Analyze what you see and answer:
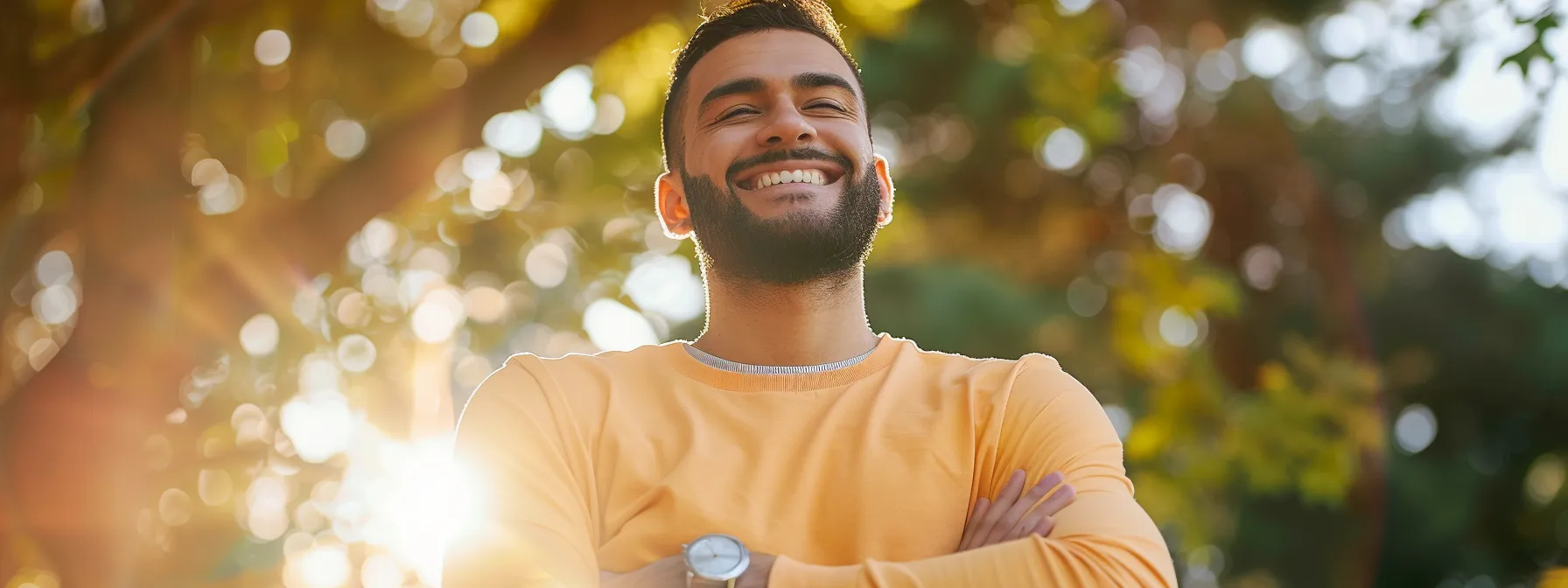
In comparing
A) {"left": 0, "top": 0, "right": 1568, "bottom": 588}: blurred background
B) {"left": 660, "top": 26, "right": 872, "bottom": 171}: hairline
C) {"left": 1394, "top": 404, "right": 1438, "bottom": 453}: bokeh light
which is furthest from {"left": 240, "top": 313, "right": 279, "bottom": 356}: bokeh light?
{"left": 1394, "top": 404, "right": 1438, "bottom": 453}: bokeh light

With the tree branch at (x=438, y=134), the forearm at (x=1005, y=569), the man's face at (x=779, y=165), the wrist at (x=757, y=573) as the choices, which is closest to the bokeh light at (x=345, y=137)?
the tree branch at (x=438, y=134)

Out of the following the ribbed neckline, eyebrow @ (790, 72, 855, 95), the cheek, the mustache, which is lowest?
the ribbed neckline

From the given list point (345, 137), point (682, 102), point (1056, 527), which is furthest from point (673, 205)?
point (345, 137)

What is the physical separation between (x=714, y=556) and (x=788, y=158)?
883 millimetres

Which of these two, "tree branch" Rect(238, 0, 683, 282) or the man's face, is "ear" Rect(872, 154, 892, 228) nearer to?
the man's face

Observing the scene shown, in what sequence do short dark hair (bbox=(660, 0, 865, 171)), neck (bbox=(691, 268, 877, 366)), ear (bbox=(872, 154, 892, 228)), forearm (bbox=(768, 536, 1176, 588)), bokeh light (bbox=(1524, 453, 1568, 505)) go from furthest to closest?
bokeh light (bbox=(1524, 453, 1568, 505))
short dark hair (bbox=(660, 0, 865, 171))
ear (bbox=(872, 154, 892, 228))
neck (bbox=(691, 268, 877, 366))
forearm (bbox=(768, 536, 1176, 588))

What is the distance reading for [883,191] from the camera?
3.31 meters

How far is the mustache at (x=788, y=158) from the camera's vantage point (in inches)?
117

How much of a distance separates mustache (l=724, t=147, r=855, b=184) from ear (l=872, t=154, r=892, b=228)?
0.16m

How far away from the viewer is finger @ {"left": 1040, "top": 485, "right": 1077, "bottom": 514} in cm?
277

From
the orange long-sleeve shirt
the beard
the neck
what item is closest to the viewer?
the orange long-sleeve shirt

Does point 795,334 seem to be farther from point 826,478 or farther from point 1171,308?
point 1171,308

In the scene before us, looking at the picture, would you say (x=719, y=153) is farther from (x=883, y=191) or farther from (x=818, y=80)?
(x=883, y=191)

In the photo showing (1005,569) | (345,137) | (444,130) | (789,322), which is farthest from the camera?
(345,137)
